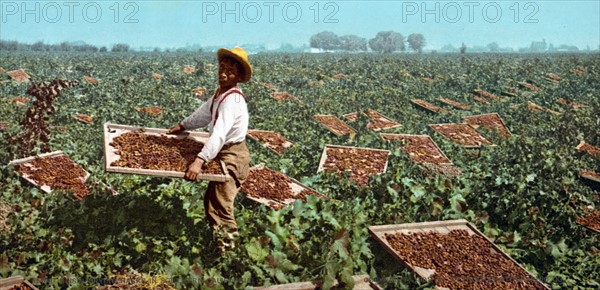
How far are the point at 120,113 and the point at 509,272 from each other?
1048 cm

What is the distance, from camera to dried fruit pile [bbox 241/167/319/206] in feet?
20.5

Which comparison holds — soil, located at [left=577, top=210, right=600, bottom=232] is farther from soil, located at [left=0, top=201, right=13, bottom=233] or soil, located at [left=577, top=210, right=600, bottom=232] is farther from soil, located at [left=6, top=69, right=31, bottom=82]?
soil, located at [left=6, top=69, right=31, bottom=82]

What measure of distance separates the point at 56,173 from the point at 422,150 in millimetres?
6141

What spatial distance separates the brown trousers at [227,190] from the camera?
489cm

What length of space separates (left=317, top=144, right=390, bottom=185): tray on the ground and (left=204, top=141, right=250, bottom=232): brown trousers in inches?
110

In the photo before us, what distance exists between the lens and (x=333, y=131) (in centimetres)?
1118

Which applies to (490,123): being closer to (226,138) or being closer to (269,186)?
(269,186)

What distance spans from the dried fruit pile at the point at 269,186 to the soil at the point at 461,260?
1572mm

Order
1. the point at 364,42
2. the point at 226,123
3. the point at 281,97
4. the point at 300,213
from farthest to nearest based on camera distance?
the point at 364,42 → the point at 281,97 → the point at 300,213 → the point at 226,123

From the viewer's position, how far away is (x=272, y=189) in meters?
6.39

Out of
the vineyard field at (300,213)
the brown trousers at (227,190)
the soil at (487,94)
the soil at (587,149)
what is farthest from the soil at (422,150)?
the soil at (487,94)

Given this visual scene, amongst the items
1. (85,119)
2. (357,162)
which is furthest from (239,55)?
(85,119)

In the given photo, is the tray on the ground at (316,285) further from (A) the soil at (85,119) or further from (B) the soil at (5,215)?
(A) the soil at (85,119)

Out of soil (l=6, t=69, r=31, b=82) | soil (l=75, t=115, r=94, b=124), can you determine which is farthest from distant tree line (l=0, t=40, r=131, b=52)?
soil (l=75, t=115, r=94, b=124)
